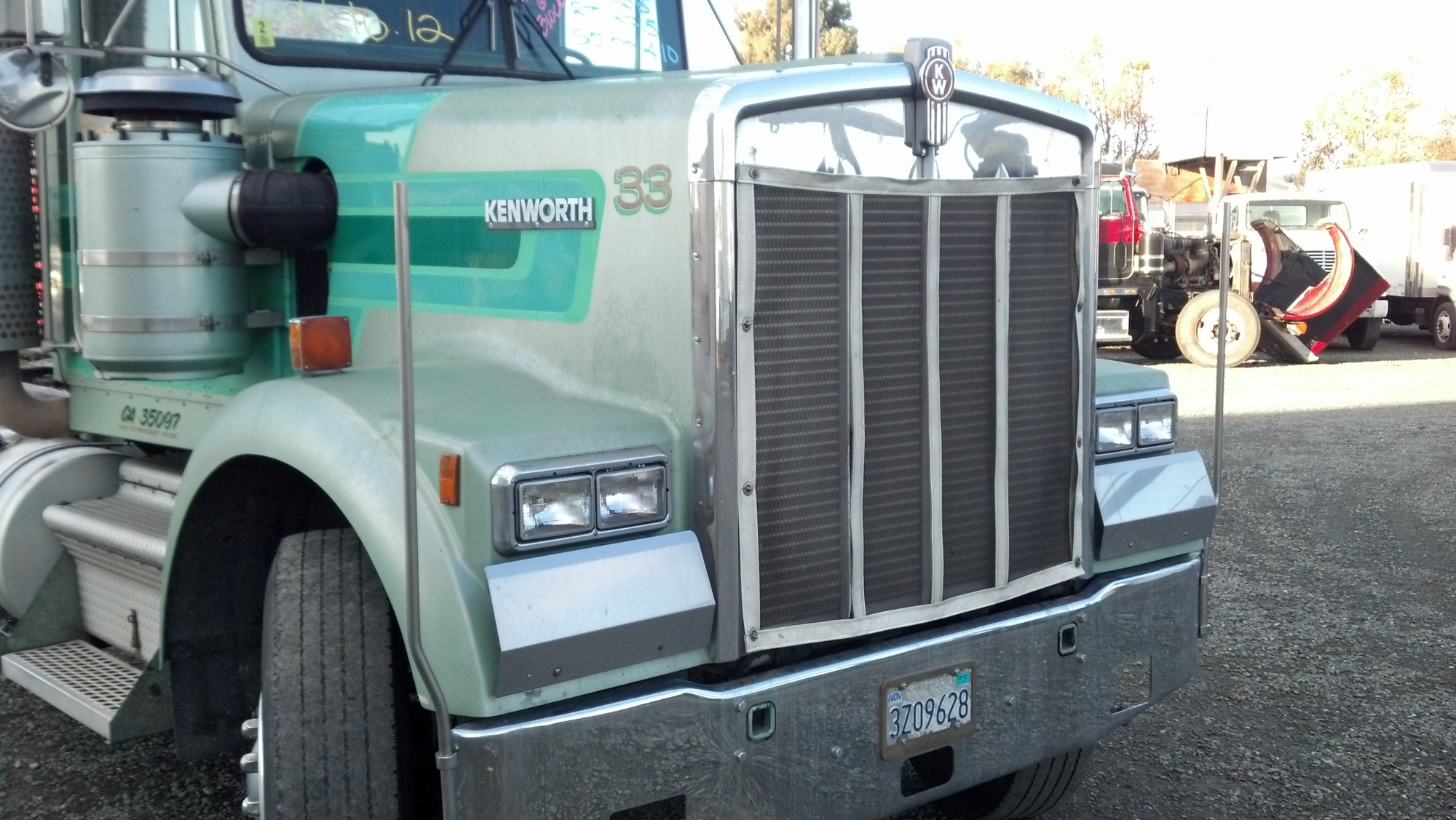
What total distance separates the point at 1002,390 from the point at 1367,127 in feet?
167

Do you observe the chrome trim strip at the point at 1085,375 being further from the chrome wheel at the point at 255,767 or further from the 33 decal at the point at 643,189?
the chrome wheel at the point at 255,767

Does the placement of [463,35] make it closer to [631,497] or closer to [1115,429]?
[631,497]

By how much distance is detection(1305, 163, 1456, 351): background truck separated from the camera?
2000 centimetres

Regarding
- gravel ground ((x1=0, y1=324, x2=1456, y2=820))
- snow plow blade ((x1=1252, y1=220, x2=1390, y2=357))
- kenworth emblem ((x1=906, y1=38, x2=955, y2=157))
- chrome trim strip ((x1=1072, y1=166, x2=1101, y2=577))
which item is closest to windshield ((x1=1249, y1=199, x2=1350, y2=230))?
snow plow blade ((x1=1252, y1=220, x2=1390, y2=357))

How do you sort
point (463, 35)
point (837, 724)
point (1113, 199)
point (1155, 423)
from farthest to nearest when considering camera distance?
point (1113, 199) → point (463, 35) → point (1155, 423) → point (837, 724)

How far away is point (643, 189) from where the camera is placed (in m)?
2.91

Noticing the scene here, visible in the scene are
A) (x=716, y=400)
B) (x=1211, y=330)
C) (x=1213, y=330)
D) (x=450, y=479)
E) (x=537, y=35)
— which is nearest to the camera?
(x=450, y=479)

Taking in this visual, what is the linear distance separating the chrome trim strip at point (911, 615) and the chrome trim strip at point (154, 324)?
1827mm

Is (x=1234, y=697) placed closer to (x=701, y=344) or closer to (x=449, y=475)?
(x=701, y=344)

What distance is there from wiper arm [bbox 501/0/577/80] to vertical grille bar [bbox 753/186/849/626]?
5.65ft

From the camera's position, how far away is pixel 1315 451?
10.6 meters

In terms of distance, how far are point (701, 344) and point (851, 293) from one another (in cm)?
36

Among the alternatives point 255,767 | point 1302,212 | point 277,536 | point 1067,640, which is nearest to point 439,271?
point 277,536

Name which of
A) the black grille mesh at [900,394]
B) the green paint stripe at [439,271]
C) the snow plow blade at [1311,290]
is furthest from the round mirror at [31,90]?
the snow plow blade at [1311,290]
